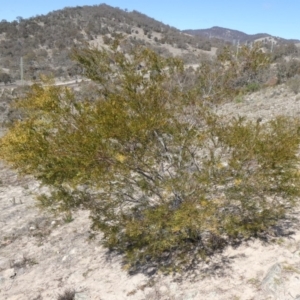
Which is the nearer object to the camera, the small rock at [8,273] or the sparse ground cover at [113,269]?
the sparse ground cover at [113,269]

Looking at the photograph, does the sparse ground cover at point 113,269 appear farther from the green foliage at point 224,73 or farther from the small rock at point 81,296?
the green foliage at point 224,73

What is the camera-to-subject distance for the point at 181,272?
4.78 m

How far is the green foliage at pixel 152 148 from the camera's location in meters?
3.89

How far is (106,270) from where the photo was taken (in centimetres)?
529

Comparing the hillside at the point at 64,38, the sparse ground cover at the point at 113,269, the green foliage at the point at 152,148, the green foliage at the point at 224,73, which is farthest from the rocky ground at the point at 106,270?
the hillside at the point at 64,38

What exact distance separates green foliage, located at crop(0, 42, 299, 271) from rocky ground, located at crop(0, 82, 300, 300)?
0.28m

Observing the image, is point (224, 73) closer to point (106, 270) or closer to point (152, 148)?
point (152, 148)

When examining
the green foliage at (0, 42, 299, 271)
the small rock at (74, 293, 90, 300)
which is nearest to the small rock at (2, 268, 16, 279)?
the small rock at (74, 293, 90, 300)

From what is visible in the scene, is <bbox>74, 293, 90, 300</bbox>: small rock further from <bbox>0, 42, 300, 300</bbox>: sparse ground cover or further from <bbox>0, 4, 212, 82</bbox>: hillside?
<bbox>0, 4, 212, 82</bbox>: hillside

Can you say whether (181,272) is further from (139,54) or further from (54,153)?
(139,54)

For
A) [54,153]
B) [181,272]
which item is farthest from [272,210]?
[54,153]

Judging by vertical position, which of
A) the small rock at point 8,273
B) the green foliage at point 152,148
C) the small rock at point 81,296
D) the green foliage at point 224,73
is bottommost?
the small rock at point 8,273

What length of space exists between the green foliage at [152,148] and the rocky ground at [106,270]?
0.93 feet

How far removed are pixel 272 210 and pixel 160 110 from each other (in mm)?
2091
